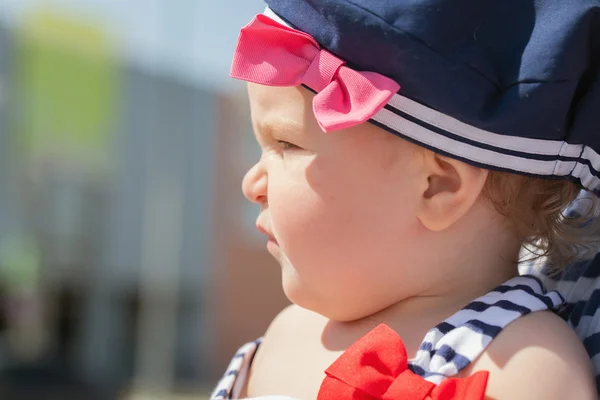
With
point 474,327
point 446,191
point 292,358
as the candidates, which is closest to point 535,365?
point 474,327

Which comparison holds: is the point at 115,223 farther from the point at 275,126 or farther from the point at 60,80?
the point at 275,126

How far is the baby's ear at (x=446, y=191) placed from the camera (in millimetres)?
1033

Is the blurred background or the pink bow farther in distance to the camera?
the blurred background

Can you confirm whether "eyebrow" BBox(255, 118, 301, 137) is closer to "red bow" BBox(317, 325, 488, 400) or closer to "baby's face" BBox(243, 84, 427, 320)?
"baby's face" BBox(243, 84, 427, 320)

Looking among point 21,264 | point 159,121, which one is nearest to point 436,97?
point 21,264

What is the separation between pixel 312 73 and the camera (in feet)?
3.33

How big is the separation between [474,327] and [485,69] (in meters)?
0.31

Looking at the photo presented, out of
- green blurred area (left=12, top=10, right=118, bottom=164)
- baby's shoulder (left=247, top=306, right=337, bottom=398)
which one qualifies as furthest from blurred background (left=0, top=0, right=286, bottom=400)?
baby's shoulder (left=247, top=306, right=337, bottom=398)

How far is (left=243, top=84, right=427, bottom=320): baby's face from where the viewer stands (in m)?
1.05

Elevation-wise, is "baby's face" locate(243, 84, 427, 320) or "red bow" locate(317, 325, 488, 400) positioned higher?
"baby's face" locate(243, 84, 427, 320)

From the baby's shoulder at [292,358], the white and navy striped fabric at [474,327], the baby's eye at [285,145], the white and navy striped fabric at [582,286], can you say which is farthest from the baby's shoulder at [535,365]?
the baby's eye at [285,145]

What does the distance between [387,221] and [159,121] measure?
337 inches

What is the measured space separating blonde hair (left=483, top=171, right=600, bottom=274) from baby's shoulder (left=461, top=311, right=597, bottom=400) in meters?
0.19

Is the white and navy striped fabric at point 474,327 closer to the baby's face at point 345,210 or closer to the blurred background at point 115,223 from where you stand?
the baby's face at point 345,210
